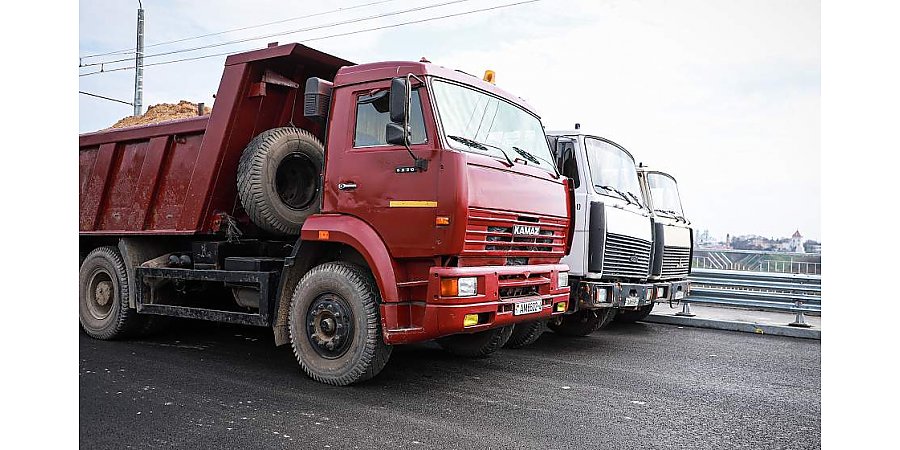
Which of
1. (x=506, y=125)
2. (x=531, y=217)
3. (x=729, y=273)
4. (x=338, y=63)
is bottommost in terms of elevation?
(x=729, y=273)

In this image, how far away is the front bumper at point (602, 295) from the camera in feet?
25.2

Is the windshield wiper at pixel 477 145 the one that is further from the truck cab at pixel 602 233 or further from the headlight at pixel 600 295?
the headlight at pixel 600 295

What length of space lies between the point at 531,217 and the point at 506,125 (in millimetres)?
937

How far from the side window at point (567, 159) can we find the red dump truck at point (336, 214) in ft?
5.00

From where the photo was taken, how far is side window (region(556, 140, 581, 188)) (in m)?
8.23

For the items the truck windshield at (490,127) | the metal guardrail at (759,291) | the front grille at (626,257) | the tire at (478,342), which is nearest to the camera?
the truck windshield at (490,127)

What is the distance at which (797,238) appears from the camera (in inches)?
482

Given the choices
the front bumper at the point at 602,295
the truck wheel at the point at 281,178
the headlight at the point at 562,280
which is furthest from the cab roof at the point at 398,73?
the front bumper at the point at 602,295

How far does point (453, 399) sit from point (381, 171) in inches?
77.4

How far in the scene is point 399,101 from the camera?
17.5ft

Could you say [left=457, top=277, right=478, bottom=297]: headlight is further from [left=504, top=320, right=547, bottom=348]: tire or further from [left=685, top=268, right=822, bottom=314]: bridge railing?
[left=685, top=268, right=822, bottom=314]: bridge railing

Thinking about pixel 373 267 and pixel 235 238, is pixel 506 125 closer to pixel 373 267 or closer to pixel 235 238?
pixel 373 267

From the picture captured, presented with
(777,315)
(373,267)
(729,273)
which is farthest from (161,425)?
(777,315)

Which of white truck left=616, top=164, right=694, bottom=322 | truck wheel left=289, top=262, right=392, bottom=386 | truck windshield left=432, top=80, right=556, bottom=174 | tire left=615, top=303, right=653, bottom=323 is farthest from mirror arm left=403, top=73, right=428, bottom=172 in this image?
tire left=615, top=303, right=653, bottom=323
